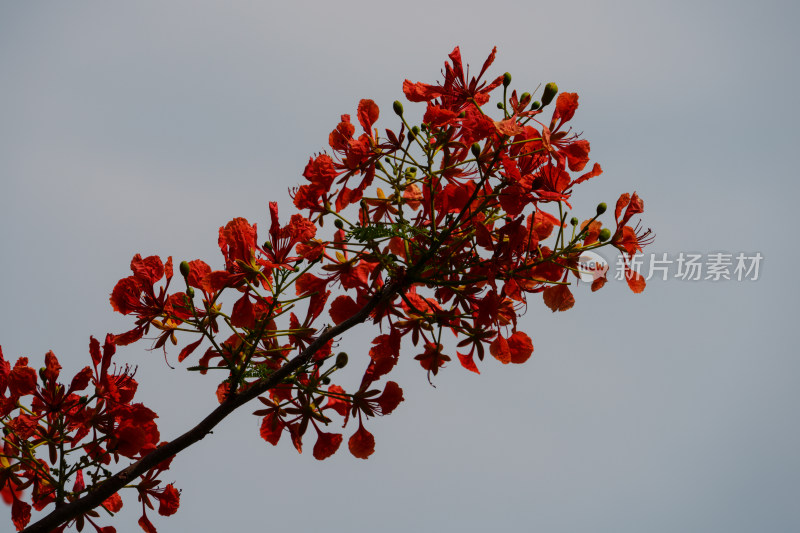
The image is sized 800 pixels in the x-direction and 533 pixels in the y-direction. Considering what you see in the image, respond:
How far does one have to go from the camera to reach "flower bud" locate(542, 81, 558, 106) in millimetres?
3137

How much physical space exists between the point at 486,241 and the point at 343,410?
3.52ft

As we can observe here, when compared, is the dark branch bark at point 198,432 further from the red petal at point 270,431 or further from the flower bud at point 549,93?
the flower bud at point 549,93

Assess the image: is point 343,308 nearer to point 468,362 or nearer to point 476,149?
point 468,362

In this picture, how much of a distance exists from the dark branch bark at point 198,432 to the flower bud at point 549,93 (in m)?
0.95

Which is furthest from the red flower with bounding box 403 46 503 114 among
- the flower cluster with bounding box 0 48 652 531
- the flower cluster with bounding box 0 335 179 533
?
the flower cluster with bounding box 0 335 179 533

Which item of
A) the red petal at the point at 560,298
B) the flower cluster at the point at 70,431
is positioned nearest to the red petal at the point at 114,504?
the flower cluster at the point at 70,431

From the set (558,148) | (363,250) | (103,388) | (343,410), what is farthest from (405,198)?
(103,388)

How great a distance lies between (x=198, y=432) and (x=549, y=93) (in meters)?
1.92

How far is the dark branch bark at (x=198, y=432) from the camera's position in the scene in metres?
2.96

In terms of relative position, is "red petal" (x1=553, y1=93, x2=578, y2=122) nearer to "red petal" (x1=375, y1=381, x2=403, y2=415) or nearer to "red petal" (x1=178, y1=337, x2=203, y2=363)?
"red petal" (x1=375, y1=381, x2=403, y2=415)

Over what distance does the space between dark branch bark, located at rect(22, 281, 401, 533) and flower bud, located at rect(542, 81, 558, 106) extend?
37.6 inches

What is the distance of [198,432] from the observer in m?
2.95

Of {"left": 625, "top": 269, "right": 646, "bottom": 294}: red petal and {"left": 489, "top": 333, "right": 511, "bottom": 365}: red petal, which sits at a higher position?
{"left": 625, "top": 269, "right": 646, "bottom": 294}: red petal

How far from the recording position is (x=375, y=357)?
3414 millimetres
